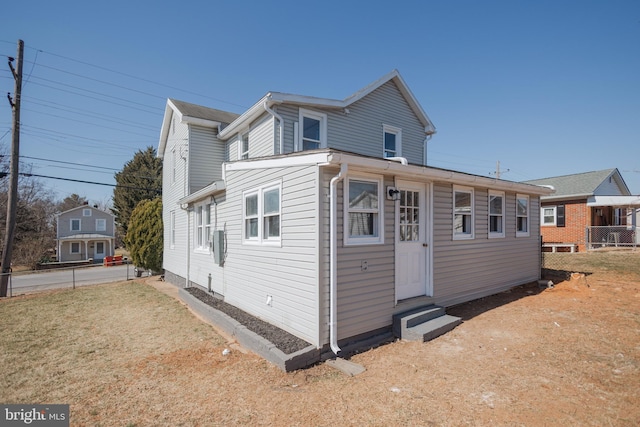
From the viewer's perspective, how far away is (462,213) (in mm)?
7312

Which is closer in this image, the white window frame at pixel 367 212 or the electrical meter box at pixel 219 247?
the white window frame at pixel 367 212


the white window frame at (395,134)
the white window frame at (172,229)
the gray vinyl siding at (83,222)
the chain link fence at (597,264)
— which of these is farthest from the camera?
the gray vinyl siding at (83,222)

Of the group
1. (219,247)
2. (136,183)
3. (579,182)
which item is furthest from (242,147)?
(136,183)

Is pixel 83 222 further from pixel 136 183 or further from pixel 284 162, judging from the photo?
pixel 284 162

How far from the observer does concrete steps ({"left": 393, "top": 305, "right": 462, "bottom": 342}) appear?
5207mm

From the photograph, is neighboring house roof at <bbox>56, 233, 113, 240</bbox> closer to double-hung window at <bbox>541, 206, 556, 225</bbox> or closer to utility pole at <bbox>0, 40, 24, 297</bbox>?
utility pole at <bbox>0, 40, 24, 297</bbox>

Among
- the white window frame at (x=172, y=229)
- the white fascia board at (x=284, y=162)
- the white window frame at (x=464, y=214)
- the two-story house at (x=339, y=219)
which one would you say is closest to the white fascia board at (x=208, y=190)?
the two-story house at (x=339, y=219)

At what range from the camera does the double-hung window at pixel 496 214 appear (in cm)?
825

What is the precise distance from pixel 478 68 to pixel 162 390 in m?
14.6

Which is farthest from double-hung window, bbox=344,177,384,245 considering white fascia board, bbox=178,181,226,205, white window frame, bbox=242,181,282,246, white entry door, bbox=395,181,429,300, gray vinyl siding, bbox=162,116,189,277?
gray vinyl siding, bbox=162,116,189,277

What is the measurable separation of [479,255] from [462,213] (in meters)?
1.34

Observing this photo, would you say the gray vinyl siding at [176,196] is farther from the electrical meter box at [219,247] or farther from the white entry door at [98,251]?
the white entry door at [98,251]

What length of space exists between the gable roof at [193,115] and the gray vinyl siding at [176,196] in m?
0.39

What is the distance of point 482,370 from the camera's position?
162 inches
